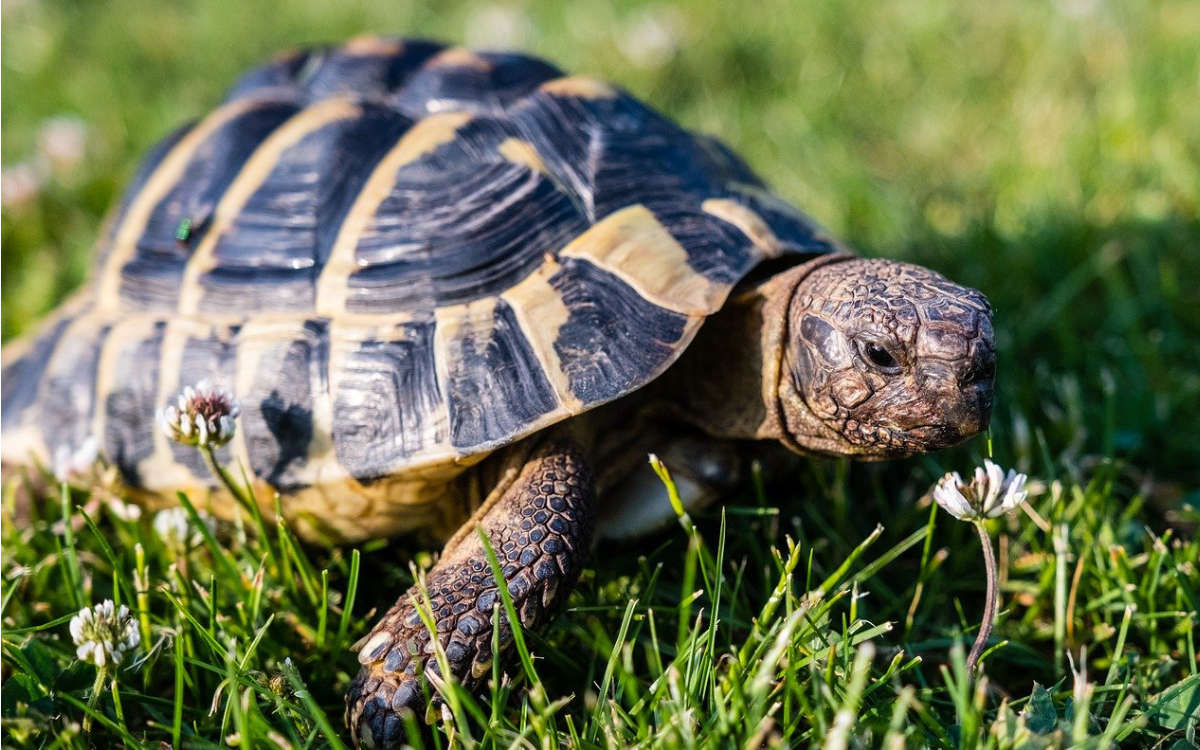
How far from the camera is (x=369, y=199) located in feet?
8.04

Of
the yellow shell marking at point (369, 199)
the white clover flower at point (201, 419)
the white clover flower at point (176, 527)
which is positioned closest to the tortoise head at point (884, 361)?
the yellow shell marking at point (369, 199)

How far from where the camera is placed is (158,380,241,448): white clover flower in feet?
6.91

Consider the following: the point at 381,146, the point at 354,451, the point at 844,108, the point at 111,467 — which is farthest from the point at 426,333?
the point at 844,108

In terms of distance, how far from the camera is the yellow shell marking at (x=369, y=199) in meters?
2.36

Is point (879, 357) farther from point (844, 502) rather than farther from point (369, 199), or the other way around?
point (369, 199)

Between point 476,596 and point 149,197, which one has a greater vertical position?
point 149,197

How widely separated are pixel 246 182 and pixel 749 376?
1.44 m

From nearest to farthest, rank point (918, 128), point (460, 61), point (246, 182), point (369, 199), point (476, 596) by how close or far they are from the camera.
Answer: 1. point (476, 596)
2. point (369, 199)
3. point (246, 182)
4. point (460, 61)
5. point (918, 128)

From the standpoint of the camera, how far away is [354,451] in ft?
7.25

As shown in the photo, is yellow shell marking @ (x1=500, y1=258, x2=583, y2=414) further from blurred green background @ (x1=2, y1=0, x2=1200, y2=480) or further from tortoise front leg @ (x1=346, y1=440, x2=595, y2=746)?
blurred green background @ (x1=2, y1=0, x2=1200, y2=480)

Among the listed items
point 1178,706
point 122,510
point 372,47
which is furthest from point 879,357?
point 122,510

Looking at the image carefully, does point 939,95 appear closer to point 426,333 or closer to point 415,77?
point 415,77

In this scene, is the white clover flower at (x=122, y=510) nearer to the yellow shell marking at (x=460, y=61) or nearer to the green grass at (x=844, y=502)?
the green grass at (x=844, y=502)

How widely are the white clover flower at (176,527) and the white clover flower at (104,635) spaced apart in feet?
1.21
